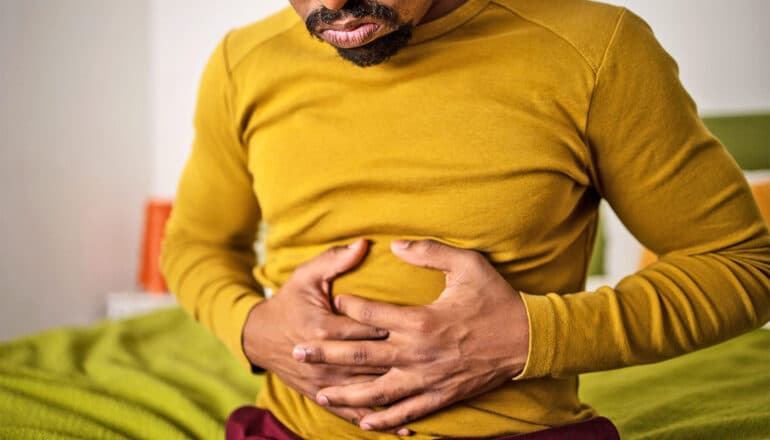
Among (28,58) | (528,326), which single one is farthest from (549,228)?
(28,58)

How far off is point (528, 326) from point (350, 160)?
0.27 metres

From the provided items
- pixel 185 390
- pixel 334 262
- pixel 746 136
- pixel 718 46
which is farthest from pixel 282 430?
pixel 746 136

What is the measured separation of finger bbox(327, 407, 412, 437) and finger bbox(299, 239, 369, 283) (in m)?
0.14

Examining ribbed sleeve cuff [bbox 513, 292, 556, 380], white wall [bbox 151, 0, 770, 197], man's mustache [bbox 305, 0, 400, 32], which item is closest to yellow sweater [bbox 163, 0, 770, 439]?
ribbed sleeve cuff [bbox 513, 292, 556, 380]

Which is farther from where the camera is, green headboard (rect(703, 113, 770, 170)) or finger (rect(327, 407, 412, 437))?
green headboard (rect(703, 113, 770, 170))

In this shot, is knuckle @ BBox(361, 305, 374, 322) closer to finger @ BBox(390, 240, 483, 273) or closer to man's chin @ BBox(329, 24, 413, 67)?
finger @ BBox(390, 240, 483, 273)

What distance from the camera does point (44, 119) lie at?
281 centimetres

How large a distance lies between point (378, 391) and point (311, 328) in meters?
0.10

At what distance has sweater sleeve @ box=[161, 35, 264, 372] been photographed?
974 mm

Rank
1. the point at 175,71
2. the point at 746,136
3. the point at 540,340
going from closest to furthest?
1. the point at 540,340
2. the point at 746,136
3. the point at 175,71

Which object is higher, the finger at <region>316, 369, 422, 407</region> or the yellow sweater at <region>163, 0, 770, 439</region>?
the yellow sweater at <region>163, 0, 770, 439</region>

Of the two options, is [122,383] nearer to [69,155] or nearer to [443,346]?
[443,346]

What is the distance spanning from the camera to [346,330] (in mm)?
780

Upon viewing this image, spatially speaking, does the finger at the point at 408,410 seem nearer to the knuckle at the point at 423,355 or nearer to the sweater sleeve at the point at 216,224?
Answer: the knuckle at the point at 423,355
